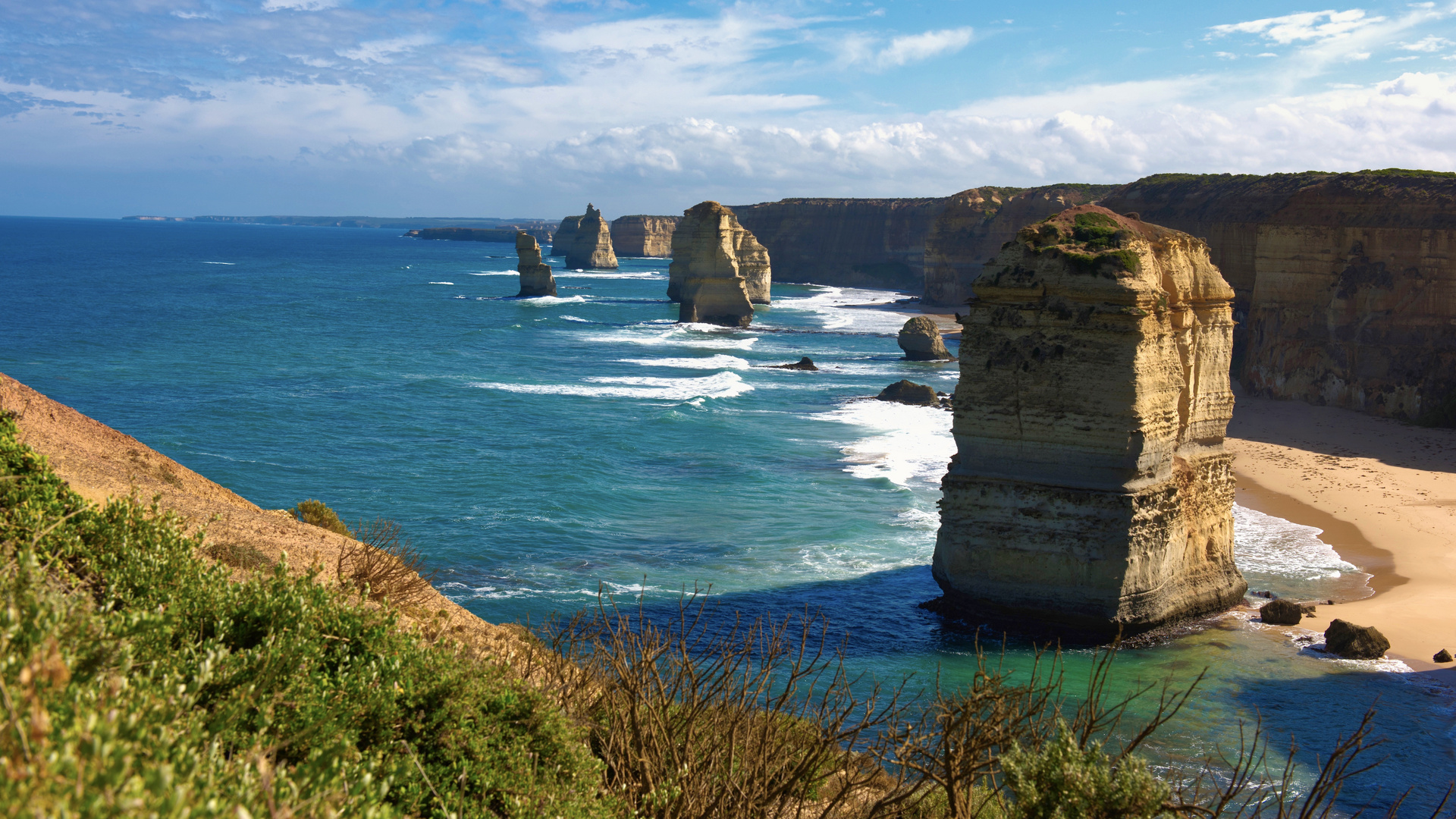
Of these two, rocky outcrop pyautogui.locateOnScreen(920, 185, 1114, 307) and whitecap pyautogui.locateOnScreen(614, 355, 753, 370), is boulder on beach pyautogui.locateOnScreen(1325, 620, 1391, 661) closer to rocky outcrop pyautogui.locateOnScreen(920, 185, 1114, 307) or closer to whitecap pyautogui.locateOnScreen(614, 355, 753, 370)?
whitecap pyautogui.locateOnScreen(614, 355, 753, 370)

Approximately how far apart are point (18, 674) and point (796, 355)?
197ft

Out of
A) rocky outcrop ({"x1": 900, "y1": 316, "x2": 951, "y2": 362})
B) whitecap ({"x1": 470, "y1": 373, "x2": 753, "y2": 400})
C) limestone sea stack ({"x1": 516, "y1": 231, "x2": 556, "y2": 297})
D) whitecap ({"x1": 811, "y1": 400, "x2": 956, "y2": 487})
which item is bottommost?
whitecap ({"x1": 811, "y1": 400, "x2": 956, "y2": 487})

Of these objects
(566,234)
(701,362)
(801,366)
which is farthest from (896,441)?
(566,234)

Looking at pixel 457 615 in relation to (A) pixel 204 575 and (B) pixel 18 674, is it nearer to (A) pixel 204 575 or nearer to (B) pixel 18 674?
(A) pixel 204 575

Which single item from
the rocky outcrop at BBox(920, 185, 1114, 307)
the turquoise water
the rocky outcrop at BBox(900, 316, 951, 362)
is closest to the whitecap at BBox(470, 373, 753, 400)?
the turquoise water

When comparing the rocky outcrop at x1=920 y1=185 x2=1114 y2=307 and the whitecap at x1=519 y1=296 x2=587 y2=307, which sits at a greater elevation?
the rocky outcrop at x1=920 y1=185 x2=1114 y2=307

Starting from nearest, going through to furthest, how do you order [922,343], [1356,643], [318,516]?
1. [318,516]
2. [1356,643]
3. [922,343]

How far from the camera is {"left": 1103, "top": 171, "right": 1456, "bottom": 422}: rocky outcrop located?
128ft

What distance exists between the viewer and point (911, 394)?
1811 inches

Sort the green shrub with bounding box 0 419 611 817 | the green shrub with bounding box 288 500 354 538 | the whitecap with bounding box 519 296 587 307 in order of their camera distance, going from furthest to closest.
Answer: the whitecap with bounding box 519 296 587 307
the green shrub with bounding box 288 500 354 538
the green shrub with bounding box 0 419 611 817

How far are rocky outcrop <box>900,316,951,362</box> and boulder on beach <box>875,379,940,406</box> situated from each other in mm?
15139

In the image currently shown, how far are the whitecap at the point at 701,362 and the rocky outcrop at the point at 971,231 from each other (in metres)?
35.7

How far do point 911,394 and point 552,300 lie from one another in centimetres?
5906

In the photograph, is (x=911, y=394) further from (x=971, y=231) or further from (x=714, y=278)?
(x=971, y=231)
